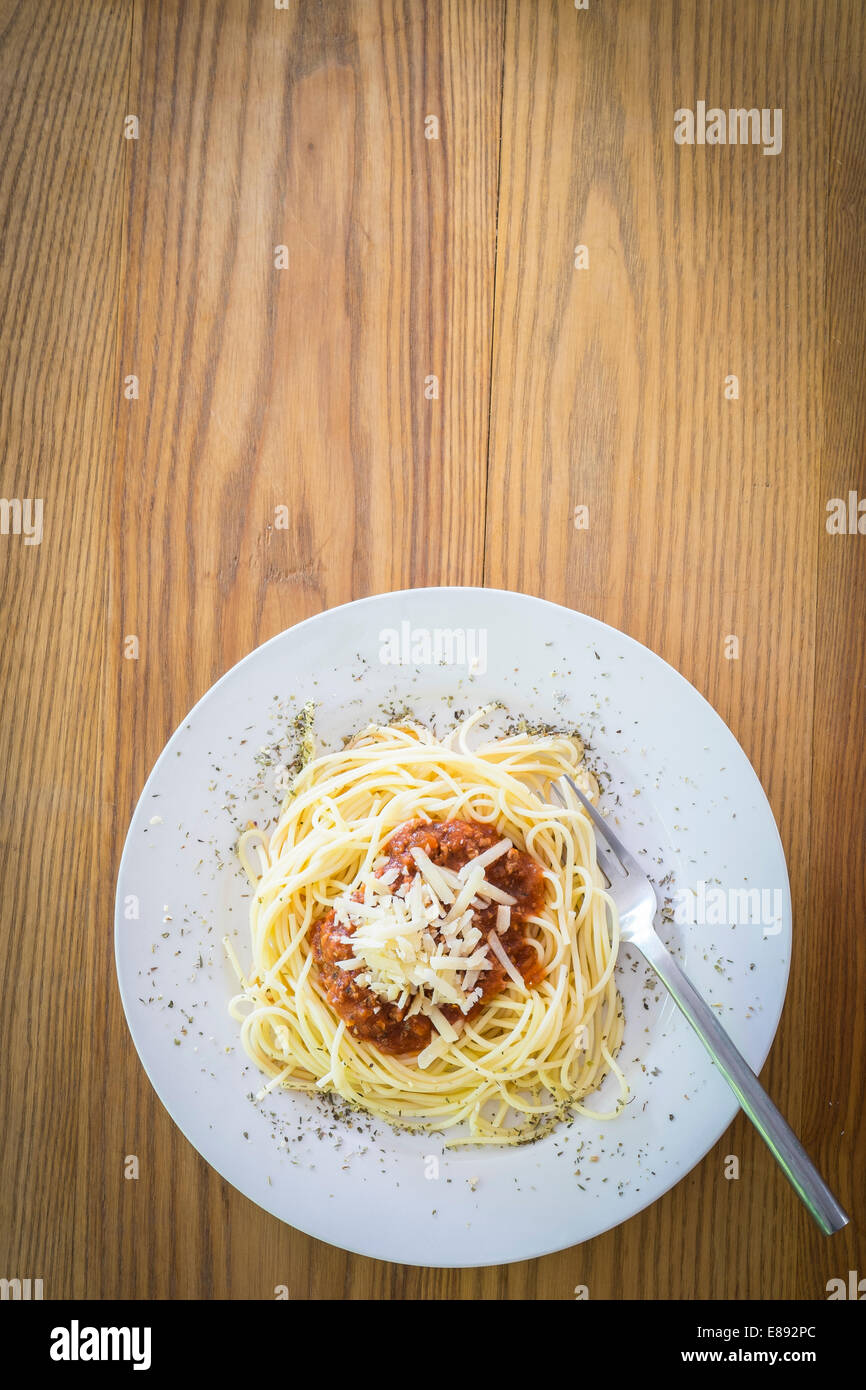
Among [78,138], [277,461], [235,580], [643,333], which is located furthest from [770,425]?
[78,138]

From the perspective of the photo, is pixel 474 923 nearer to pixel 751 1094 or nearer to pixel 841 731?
pixel 751 1094

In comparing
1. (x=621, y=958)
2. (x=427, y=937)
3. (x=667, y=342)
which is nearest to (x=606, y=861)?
(x=621, y=958)

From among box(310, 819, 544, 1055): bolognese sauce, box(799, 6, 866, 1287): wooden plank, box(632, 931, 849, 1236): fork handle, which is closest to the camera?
box(632, 931, 849, 1236): fork handle

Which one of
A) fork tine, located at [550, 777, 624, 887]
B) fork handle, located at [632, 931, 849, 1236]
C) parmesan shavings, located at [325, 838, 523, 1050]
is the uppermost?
fork tine, located at [550, 777, 624, 887]

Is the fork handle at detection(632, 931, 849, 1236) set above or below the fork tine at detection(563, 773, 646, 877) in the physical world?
below

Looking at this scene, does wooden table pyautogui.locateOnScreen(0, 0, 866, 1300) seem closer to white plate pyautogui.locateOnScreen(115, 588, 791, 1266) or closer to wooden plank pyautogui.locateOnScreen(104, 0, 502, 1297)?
wooden plank pyautogui.locateOnScreen(104, 0, 502, 1297)

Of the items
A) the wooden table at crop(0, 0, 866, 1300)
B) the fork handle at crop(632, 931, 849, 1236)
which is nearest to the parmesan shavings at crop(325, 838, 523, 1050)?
the fork handle at crop(632, 931, 849, 1236)

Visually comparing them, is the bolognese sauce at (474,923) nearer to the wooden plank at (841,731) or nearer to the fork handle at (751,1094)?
the fork handle at (751,1094)

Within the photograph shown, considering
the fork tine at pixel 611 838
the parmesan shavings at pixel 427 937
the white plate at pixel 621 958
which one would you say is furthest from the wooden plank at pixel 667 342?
the parmesan shavings at pixel 427 937
